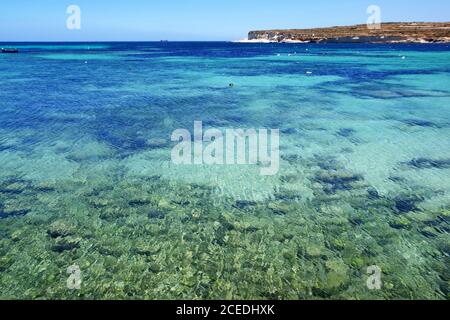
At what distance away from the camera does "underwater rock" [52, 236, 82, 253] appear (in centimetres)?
881

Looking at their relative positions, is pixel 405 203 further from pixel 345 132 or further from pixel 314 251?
pixel 345 132

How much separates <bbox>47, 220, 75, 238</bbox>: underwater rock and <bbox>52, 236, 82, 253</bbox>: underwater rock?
0.66 feet

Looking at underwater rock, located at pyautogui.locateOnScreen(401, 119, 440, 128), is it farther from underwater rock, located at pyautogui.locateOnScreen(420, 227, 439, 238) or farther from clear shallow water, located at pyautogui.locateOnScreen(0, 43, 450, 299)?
underwater rock, located at pyautogui.locateOnScreen(420, 227, 439, 238)

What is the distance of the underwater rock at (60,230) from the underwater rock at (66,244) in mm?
201

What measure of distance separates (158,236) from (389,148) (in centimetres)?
1192

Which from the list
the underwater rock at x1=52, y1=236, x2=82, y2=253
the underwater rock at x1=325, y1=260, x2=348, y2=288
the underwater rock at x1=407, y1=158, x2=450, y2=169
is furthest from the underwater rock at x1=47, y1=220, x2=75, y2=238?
the underwater rock at x1=407, y1=158, x2=450, y2=169

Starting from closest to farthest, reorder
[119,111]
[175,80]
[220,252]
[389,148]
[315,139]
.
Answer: [220,252] < [389,148] < [315,139] < [119,111] < [175,80]

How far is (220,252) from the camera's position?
8719 millimetres

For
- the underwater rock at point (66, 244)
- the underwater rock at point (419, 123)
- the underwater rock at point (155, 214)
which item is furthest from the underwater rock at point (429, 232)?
the underwater rock at point (419, 123)

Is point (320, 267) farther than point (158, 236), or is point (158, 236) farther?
point (158, 236)

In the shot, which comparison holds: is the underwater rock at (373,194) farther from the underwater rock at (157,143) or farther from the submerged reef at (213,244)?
the underwater rock at (157,143)

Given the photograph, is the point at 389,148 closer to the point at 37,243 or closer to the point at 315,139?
the point at 315,139

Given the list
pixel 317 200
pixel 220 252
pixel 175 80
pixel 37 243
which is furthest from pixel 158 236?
pixel 175 80
